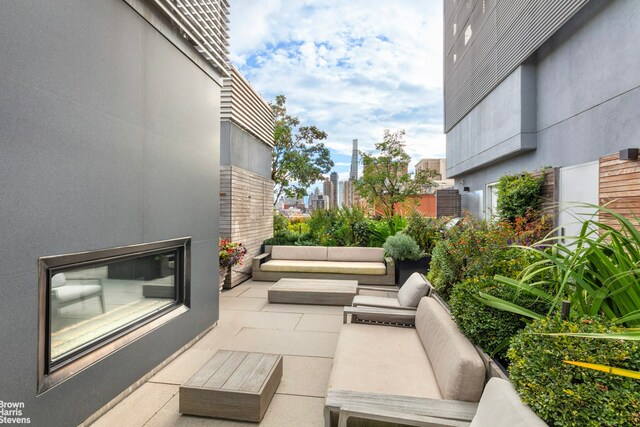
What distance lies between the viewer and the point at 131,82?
8.29ft

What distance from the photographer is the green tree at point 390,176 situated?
13.6 meters

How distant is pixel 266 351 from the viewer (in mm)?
3416

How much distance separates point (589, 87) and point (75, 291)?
757 centimetres

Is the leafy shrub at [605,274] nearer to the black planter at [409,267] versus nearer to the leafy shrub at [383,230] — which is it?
the black planter at [409,267]

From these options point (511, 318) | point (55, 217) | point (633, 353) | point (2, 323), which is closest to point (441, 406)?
point (511, 318)

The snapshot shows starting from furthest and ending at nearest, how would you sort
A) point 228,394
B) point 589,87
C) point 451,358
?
point 589,87, point 228,394, point 451,358

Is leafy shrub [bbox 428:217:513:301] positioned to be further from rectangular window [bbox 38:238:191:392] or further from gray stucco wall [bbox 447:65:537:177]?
gray stucco wall [bbox 447:65:537:177]

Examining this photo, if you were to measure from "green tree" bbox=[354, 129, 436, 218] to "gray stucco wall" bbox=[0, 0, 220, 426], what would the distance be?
36.5ft

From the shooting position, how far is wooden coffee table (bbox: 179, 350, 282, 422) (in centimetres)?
214

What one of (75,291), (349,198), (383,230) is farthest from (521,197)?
(349,198)

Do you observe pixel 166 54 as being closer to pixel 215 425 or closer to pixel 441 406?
pixel 215 425

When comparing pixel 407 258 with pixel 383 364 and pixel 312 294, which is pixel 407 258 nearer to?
pixel 312 294

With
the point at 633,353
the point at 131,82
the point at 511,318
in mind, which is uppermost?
the point at 131,82

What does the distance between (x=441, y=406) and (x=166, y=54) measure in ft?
11.4
